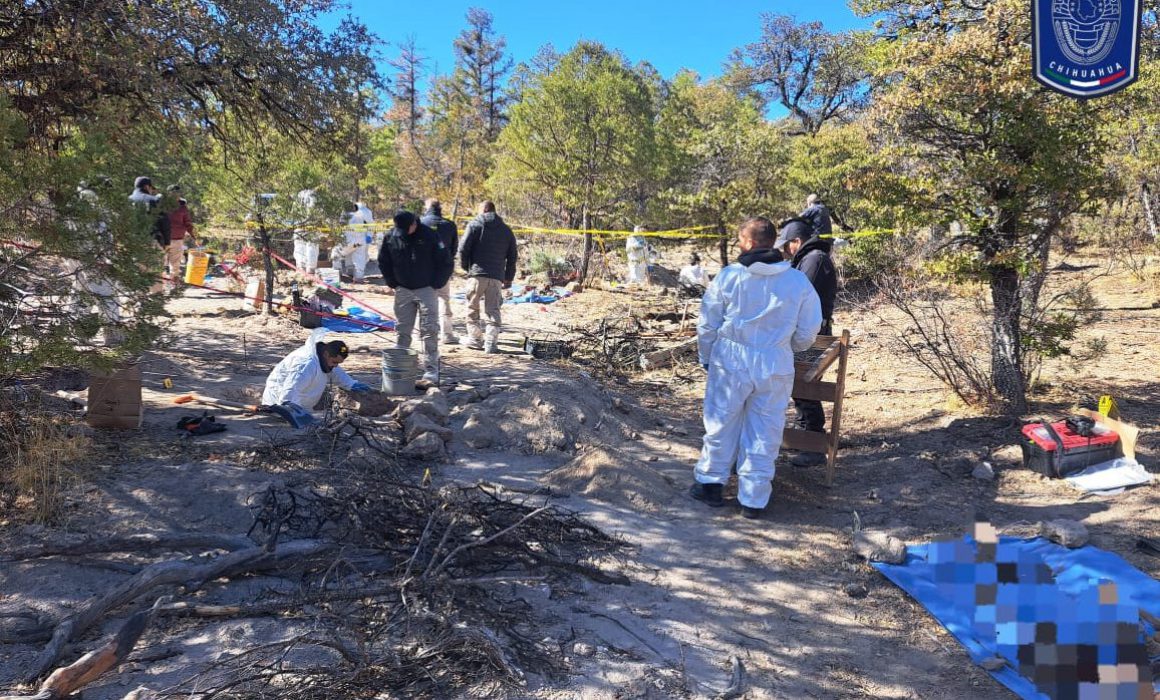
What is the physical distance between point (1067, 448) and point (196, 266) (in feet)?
38.7

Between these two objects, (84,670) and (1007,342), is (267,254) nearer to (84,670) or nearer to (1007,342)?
(84,670)

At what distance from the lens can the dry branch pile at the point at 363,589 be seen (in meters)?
2.97

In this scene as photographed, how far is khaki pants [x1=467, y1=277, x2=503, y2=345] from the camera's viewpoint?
897 centimetres

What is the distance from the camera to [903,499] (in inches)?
209

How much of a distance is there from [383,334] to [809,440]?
20.5 ft

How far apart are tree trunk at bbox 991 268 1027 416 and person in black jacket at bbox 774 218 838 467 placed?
143cm

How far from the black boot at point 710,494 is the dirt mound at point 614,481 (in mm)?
177

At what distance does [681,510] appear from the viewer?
508cm

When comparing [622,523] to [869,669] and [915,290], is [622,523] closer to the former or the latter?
→ [869,669]

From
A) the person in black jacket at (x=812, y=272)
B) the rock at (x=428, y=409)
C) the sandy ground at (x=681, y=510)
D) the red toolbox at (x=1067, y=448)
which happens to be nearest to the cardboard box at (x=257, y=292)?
the sandy ground at (x=681, y=510)

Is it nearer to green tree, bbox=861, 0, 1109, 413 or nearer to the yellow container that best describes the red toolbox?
green tree, bbox=861, 0, 1109, 413

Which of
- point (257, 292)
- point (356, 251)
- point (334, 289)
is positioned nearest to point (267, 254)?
point (257, 292)

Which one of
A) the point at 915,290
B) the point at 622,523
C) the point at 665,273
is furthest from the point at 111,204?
the point at 665,273

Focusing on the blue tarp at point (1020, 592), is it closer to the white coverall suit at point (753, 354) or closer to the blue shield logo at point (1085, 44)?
the white coverall suit at point (753, 354)
